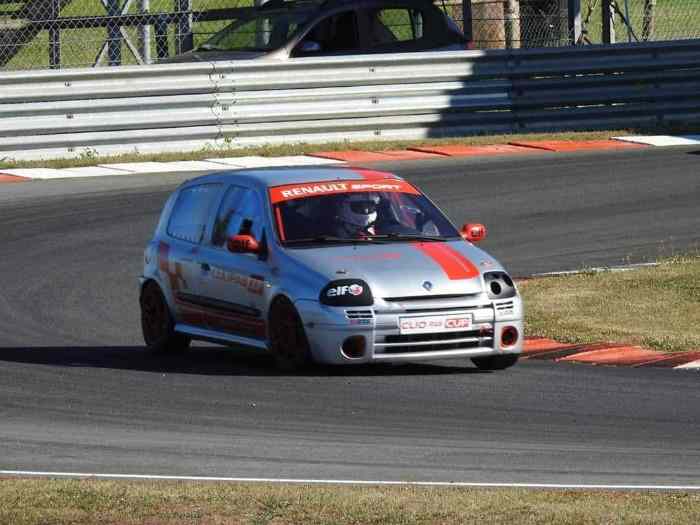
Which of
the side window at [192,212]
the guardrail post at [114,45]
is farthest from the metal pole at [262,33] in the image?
the side window at [192,212]

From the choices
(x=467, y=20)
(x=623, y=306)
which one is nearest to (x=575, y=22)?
(x=467, y=20)

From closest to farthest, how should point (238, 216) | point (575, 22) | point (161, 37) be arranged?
point (238, 216) → point (575, 22) → point (161, 37)

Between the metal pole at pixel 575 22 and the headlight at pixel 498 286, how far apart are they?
53.4 ft

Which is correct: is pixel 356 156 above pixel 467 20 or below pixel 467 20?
below

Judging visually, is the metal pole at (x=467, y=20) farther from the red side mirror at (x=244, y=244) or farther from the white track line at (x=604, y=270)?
the red side mirror at (x=244, y=244)

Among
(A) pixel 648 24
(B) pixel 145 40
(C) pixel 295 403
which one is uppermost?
(B) pixel 145 40

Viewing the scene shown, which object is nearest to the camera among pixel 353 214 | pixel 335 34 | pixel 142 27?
pixel 353 214

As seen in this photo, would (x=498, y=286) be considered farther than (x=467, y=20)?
No

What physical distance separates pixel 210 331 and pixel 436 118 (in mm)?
12689

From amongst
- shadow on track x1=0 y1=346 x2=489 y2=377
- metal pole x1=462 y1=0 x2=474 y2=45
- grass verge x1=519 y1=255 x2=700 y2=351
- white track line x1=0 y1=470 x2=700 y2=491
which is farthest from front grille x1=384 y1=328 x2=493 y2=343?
metal pole x1=462 y1=0 x2=474 y2=45

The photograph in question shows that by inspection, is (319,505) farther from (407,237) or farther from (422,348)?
(407,237)

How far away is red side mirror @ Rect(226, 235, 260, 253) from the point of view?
39.9ft

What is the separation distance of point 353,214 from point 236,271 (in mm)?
888

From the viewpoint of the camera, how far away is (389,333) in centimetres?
1141
